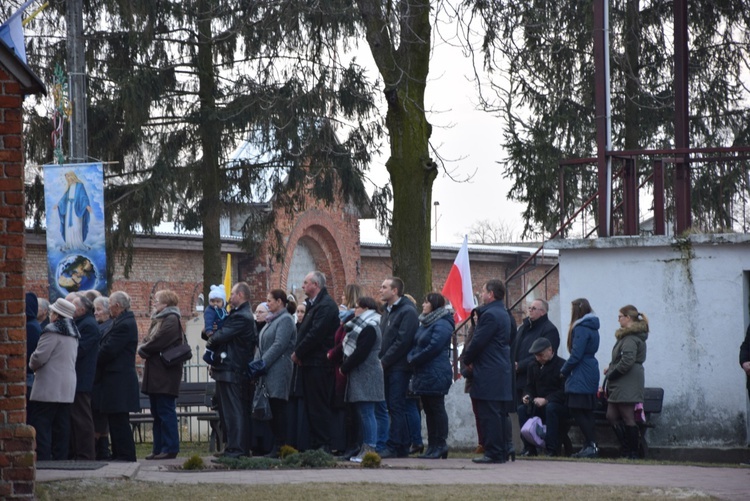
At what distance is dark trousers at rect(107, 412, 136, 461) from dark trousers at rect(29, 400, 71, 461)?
0.71 m

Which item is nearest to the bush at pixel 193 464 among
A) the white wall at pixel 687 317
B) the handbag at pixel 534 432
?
the handbag at pixel 534 432

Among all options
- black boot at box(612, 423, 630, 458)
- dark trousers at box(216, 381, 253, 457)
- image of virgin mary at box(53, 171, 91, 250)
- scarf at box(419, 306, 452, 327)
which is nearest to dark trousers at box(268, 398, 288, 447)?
dark trousers at box(216, 381, 253, 457)

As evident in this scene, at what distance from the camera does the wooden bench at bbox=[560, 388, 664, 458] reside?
13.9 m

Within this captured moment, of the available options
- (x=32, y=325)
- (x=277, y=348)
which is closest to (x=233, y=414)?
(x=277, y=348)

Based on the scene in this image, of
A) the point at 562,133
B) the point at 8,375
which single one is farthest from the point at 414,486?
the point at 562,133

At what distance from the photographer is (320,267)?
35781 mm

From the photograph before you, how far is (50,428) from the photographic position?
12344 mm

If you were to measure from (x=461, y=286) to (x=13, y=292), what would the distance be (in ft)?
32.3

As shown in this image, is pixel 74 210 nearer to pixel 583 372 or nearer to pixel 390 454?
pixel 390 454

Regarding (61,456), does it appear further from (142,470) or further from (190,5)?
(190,5)

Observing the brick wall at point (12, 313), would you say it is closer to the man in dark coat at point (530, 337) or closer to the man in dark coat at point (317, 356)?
the man in dark coat at point (317, 356)

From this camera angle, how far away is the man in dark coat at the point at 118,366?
1286 cm

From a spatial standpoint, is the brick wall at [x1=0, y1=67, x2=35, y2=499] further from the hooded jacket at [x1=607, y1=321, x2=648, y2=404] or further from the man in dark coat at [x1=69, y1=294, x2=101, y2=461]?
the hooded jacket at [x1=607, y1=321, x2=648, y2=404]

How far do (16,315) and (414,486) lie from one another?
361cm
